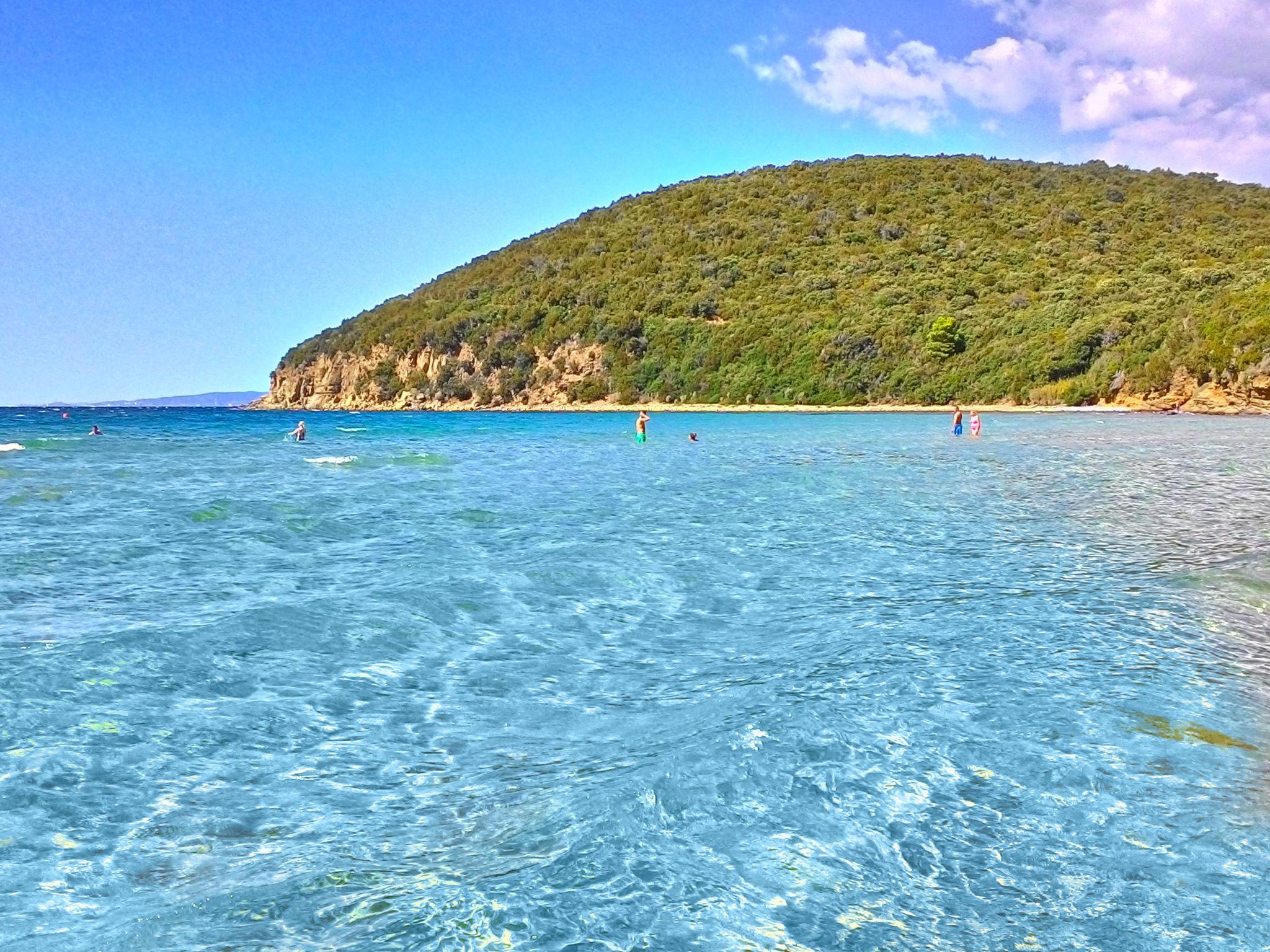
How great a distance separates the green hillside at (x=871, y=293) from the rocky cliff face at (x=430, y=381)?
0.50 m

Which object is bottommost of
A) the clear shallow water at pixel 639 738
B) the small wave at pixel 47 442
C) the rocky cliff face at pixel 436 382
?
the clear shallow water at pixel 639 738

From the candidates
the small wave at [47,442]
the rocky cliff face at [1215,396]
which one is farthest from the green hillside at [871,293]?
the small wave at [47,442]

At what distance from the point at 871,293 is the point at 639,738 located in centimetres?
9987

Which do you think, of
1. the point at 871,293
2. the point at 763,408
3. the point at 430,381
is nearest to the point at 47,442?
the point at 763,408

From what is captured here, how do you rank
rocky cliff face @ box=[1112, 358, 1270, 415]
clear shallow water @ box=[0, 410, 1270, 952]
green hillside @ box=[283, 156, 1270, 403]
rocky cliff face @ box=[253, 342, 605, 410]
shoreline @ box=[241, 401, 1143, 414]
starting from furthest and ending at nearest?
rocky cliff face @ box=[253, 342, 605, 410]
green hillside @ box=[283, 156, 1270, 403]
shoreline @ box=[241, 401, 1143, 414]
rocky cliff face @ box=[1112, 358, 1270, 415]
clear shallow water @ box=[0, 410, 1270, 952]

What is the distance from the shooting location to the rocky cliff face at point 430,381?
360ft

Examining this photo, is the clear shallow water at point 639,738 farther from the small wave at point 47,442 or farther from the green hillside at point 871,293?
the green hillside at point 871,293

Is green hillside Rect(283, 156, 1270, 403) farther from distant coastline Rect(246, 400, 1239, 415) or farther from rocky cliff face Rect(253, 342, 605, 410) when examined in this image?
distant coastline Rect(246, 400, 1239, 415)

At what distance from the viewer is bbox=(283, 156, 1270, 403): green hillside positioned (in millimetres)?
77500

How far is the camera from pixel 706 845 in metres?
4.85

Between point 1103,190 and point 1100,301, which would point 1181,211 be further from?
point 1100,301

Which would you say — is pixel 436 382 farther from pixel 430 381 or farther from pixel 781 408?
pixel 781 408

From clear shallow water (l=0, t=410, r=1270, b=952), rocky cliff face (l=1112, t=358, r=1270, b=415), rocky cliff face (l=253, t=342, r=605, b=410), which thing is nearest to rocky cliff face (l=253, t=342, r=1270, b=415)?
rocky cliff face (l=253, t=342, r=605, b=410)

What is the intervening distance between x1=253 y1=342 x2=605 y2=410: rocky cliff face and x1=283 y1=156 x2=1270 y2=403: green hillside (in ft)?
1.64
